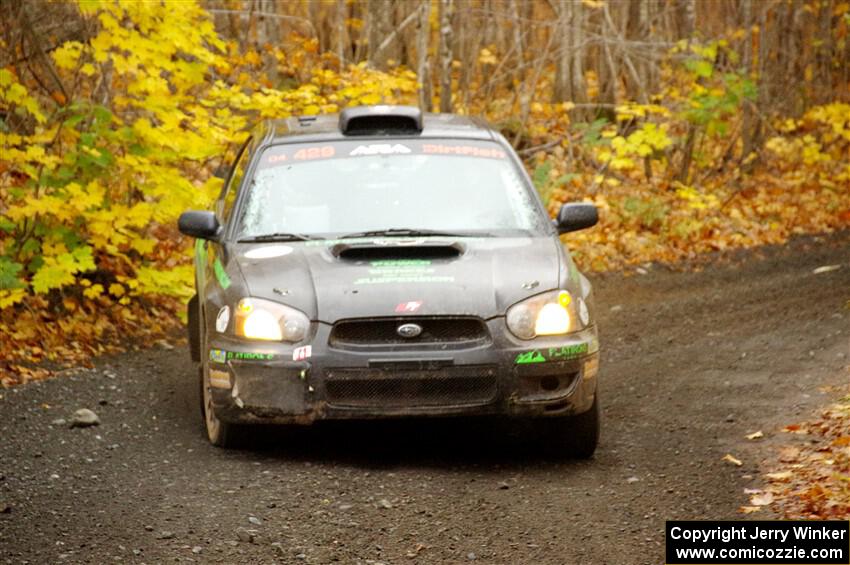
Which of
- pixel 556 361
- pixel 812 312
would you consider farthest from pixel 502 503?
pixel 812 312

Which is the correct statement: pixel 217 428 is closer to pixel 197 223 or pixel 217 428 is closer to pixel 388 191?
pixel 197 223

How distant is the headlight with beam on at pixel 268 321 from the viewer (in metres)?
6.20

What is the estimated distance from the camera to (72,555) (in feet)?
16.1

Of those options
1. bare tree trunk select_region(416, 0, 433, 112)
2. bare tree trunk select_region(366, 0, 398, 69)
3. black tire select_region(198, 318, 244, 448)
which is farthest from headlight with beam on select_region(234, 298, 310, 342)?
bare tree trunk select_region(366, 0, 398, 69)

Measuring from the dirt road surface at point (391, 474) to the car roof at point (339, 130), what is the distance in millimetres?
1791

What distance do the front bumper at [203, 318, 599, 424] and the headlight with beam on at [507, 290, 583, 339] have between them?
5 centimetres

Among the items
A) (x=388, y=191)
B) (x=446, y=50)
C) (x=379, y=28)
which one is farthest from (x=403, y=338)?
(x=379, y=28)

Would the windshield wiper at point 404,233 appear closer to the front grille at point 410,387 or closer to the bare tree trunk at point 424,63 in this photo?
the front grille at point 410,387

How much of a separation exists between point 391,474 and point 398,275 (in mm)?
1012

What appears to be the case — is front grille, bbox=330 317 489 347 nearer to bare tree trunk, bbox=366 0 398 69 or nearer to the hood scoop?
the hood scoop

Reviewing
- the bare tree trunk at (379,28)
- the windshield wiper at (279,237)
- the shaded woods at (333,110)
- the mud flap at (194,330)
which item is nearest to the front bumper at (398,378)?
the windshield wiper at (279,237)

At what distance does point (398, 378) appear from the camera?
6.14 meters

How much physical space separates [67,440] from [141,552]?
2.41 meters

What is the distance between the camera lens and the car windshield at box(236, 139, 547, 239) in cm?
714
